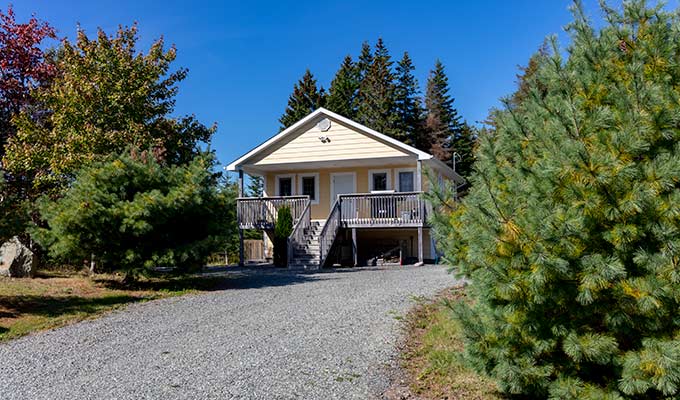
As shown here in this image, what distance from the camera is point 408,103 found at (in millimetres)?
39875

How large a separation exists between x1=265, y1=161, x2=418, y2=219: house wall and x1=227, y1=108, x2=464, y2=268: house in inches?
1.4

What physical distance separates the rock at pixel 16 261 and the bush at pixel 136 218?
241 centimetres

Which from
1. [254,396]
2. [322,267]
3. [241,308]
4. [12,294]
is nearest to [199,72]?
[322,267]

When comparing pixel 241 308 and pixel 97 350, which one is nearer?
pixel 97 350

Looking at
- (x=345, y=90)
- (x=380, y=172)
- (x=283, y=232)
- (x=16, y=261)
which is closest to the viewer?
(x=16, y=261)

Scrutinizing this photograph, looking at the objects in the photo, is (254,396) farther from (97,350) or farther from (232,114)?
(232,114)

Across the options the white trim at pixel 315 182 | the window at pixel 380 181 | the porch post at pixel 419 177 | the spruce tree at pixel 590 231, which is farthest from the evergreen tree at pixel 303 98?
the spruce tree at pixel 590 231

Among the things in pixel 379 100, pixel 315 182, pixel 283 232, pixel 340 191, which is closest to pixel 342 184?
pixel 340 191

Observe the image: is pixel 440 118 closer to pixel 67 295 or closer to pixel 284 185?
pixel 284 185

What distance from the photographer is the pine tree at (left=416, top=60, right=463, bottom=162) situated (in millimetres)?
40659

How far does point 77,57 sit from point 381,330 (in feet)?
47.0

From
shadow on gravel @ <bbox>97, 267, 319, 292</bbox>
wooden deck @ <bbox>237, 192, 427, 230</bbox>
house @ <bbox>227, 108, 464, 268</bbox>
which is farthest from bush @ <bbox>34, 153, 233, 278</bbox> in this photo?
wooden deck @ <bbox>237, 192, 427, 230</bbox>

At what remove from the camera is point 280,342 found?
6309mm

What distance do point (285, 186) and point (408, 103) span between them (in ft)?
73.7
